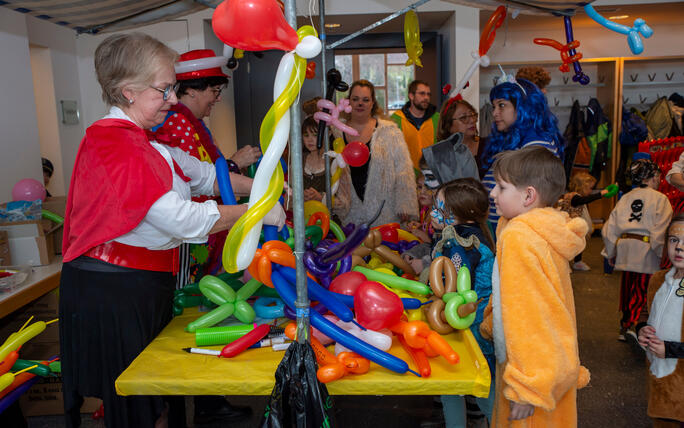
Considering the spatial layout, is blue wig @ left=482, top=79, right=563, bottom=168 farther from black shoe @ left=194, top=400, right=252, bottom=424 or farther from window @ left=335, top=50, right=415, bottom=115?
window @ left=335, top=50, right=415, bottom=115

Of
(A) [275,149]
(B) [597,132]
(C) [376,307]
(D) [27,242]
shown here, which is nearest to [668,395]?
(C) [376,307]

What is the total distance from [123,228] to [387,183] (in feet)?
6.02

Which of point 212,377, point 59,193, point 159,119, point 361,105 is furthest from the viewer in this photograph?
point 59,193

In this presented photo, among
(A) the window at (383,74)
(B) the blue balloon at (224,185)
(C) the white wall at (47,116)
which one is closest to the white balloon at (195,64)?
(B) the blue balloon at (224,185)

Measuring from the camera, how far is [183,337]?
61.7 inches

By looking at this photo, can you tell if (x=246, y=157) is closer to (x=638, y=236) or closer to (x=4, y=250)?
(x=4, y=250)

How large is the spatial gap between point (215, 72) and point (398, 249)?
42.7 inches

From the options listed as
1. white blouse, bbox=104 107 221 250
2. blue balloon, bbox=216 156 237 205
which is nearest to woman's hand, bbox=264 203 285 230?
white blouse, bbox=104 107 221 250

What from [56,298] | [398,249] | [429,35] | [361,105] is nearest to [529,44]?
[429,35]

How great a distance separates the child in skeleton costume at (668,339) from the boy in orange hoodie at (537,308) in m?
0.55

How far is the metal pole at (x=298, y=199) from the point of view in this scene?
47.6 inches

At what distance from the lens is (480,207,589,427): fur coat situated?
123 centimetres

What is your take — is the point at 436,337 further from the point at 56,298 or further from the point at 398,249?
the point at 56,298

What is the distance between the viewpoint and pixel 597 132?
249 inches
